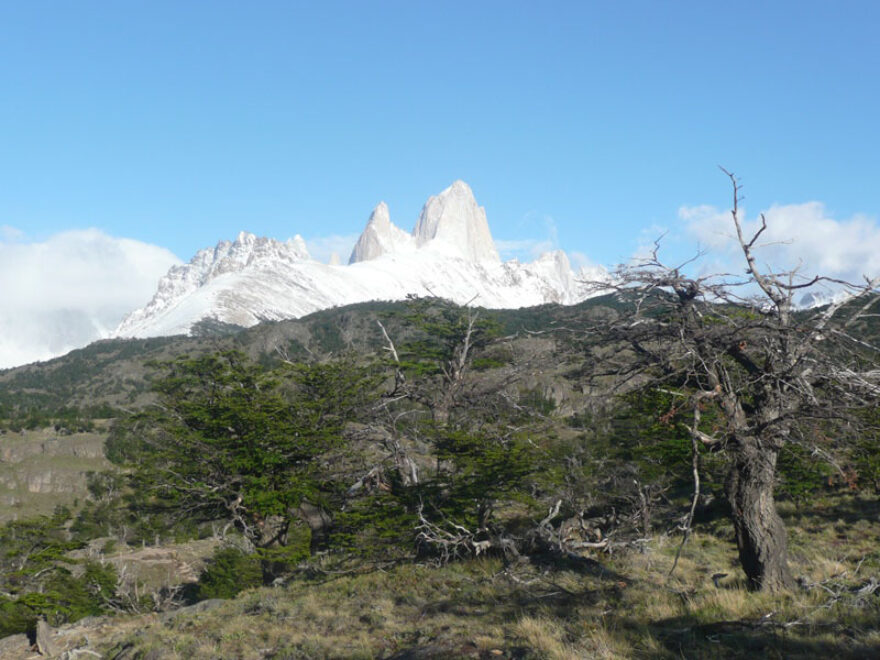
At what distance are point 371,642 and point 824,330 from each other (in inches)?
319

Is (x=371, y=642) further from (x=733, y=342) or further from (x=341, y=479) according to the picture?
(x=341, y=479)

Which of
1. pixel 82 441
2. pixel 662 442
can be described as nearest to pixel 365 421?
pixel 662 442

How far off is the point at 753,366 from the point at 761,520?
7.18 ft

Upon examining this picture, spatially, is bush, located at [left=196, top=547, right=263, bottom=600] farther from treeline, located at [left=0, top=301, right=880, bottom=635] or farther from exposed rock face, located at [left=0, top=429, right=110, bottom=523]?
exposed rock face, located at [left=0, top=429, right=110, bottom=523]

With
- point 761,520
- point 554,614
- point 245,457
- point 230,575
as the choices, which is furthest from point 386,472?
point 230,575

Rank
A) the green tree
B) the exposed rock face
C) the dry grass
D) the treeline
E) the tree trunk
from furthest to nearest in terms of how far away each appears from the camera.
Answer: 1. the exposed rock face
2. the green tree
3. the treeline
4. the tree trunk
5. the dry grass

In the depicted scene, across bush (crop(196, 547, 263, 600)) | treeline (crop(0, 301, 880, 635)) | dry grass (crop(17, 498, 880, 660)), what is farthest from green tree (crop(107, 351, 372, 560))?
bush (crop(196, 547, 263, 600))

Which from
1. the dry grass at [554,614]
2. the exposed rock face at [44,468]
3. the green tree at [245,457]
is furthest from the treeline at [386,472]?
the exposed rock face at [44,468]

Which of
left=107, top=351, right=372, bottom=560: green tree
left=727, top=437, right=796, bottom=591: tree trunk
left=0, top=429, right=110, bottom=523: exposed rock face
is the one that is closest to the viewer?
left=727, top=437, right=796, bottom=591: tree trunk

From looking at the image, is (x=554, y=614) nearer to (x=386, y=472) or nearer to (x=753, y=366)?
(x=753, y=366)

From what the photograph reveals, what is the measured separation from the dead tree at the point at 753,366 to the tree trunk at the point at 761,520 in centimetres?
1

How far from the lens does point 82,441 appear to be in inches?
4245

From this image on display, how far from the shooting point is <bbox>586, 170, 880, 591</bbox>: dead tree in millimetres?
8008

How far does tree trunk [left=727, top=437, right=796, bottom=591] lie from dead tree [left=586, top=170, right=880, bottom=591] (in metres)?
0.01
